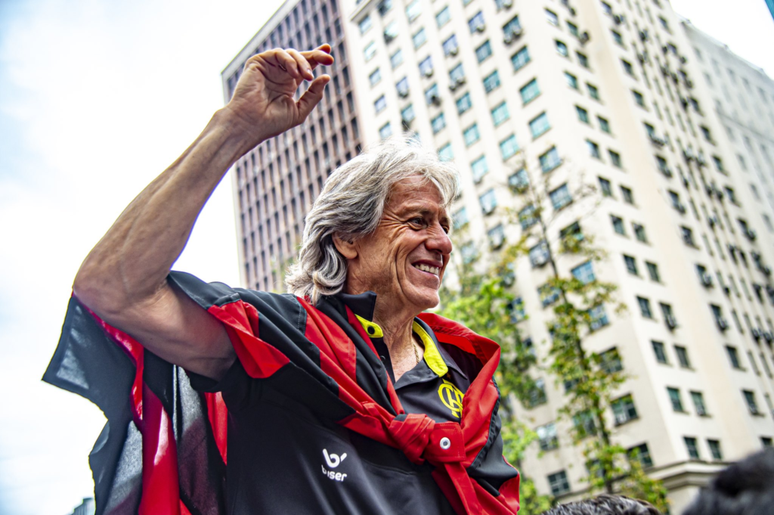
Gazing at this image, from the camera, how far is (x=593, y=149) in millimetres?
32281

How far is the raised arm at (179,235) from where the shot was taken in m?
1.71

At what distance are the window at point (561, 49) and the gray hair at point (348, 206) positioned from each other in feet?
112

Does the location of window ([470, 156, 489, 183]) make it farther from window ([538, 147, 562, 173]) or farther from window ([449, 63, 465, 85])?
window ([449, 63, 465, 85])

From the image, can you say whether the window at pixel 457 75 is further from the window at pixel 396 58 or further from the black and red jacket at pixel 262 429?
the black and red jacket at pixel 262 429

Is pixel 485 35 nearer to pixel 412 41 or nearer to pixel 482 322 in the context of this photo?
pixel 412 41

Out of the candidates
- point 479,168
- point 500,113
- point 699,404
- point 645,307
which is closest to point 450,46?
point 500,113

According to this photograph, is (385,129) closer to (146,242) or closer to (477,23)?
(477,23)

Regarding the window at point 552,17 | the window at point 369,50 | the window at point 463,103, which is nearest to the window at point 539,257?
the window at point 463,103

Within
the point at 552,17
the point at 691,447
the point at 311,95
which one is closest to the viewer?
the point at 311,95

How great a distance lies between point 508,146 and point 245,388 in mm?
34684

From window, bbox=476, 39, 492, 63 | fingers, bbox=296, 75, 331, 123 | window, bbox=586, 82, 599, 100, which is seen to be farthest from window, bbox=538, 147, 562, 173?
fingers, bbox=296, 75, 331, 123

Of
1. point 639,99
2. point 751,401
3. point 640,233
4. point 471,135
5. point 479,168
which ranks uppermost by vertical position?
point 471,135

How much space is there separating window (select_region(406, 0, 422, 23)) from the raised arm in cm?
4514

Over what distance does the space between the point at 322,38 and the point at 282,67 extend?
59.8 metres
